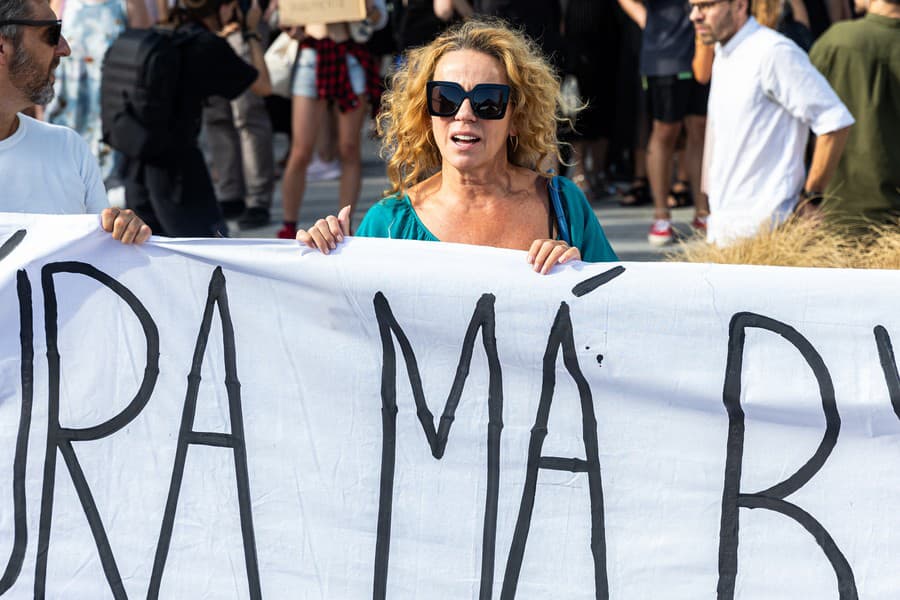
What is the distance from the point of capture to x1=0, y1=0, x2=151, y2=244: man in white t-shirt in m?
3.26

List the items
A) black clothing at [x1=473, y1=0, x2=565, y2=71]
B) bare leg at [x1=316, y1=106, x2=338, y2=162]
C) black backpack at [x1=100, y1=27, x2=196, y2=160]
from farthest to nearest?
1. bare leg at [x1=316, y1=106, x2=338, y2=162]
2. black clothing at [x1=473, y1=0, x2=565, y2=71]
3. black backpack at [x1=100, y1=27, x2=196, y2=160]

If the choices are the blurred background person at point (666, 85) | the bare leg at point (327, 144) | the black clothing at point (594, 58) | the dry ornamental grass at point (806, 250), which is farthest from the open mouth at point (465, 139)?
the bare leg at point (327, 144)

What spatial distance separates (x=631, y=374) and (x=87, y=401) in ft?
3.81

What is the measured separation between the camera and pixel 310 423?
3086mm

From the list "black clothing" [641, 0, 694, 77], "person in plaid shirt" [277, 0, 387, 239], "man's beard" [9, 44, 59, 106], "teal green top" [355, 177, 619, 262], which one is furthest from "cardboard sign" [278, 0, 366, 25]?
"teal green top" [355, 177, 619, 262]

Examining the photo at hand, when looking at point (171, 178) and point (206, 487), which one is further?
point (171, 178)

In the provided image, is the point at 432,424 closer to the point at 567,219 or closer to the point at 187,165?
the point at 567,219

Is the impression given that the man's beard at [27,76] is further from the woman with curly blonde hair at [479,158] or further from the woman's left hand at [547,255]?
the woman's left hand at [547,255]

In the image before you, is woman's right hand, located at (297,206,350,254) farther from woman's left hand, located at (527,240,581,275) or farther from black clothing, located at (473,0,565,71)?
black clothing, located at (473,0,565,71)

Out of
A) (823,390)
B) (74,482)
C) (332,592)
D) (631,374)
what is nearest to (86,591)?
(74,482)

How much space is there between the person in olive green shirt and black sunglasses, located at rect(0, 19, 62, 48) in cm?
284

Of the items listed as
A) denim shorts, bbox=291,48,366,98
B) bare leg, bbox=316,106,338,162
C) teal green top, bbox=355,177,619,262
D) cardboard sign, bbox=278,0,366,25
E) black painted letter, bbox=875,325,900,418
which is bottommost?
bare leg, bbox=316,106,338,162

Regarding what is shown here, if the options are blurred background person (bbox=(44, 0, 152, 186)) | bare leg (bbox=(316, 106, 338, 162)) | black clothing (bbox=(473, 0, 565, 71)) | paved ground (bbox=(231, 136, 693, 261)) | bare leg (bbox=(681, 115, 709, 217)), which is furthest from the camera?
bare leg (bbox=(316, 106, 338, 162))

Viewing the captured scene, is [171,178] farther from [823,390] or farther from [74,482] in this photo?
[823,390]
